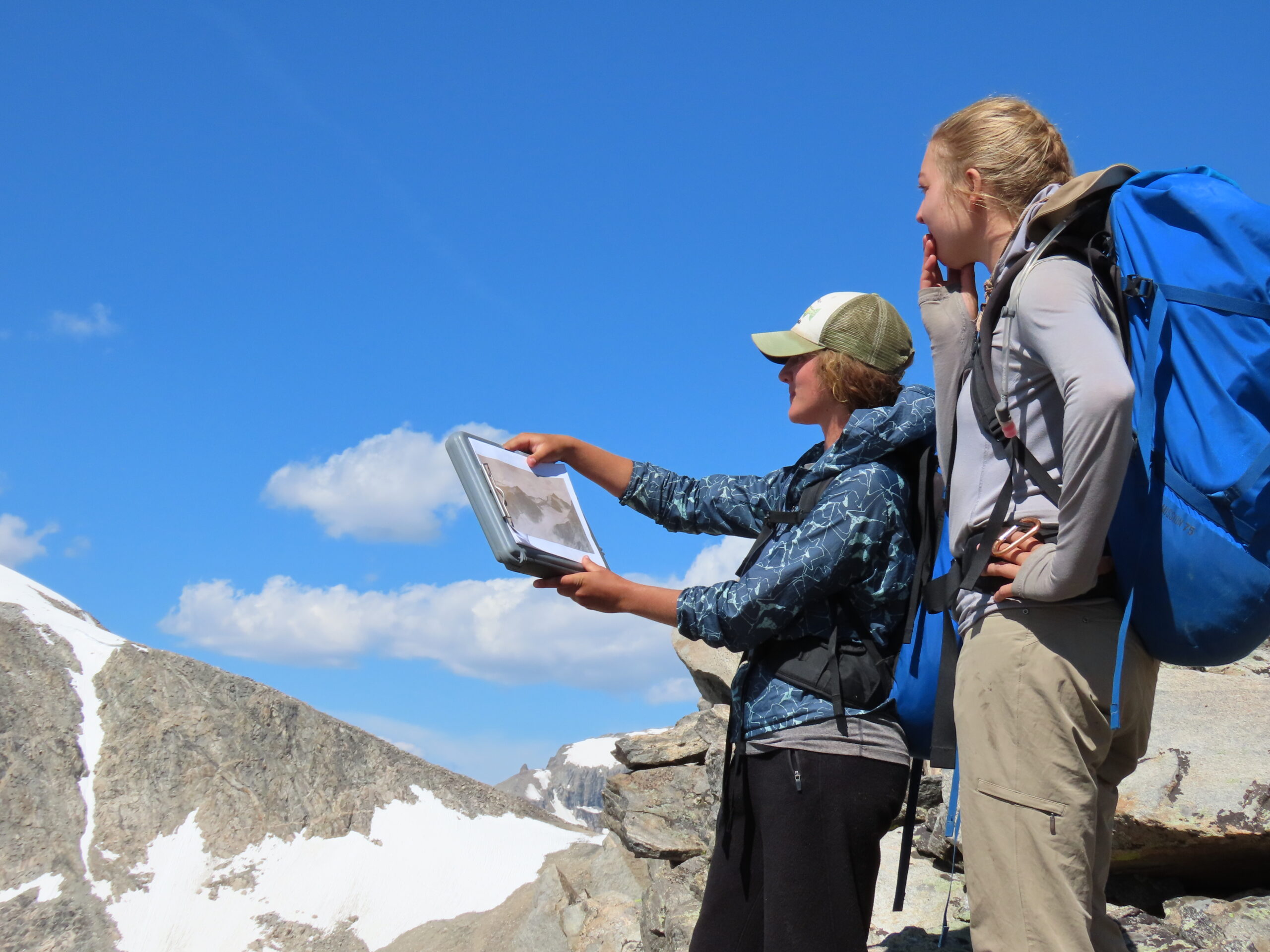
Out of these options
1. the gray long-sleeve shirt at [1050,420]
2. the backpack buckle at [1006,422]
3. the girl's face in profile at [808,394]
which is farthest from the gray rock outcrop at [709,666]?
the backpack buckle at [1006,422]

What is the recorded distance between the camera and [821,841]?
2844 millimetres

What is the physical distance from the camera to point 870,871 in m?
2.92

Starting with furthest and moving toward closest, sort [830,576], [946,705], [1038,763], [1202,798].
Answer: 1. [1202,798]
2. [830,576]
3. [946,705]
4. [1038,763]

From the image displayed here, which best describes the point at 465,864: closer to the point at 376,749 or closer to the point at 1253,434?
the point at 376,749

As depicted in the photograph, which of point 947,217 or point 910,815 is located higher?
point 947,217

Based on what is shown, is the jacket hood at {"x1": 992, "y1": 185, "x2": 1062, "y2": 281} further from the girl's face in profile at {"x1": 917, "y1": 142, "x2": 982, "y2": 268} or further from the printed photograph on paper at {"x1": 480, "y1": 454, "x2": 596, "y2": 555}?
the printed photograph on paper at {"x1": 480, "y1": 454, "x2": 596, "y2": 555}

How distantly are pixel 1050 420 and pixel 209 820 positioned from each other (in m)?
22.2

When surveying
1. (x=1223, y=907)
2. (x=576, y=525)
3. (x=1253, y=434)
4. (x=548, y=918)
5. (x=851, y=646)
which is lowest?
(x=548, y=918)

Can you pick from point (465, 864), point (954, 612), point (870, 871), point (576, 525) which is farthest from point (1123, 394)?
point (465, 864)

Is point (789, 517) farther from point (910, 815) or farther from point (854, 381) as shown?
point (910, 815)

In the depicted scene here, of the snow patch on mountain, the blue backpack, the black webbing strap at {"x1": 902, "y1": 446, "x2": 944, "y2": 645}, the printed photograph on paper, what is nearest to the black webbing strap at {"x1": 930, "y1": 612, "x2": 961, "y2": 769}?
the black webbing strap at {"x1": 902, "y1": 446, "x2": 944, "y2": 645}


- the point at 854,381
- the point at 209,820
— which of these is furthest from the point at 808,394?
the point at 209,820

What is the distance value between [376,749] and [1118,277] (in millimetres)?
23090

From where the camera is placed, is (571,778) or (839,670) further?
(571,778)
